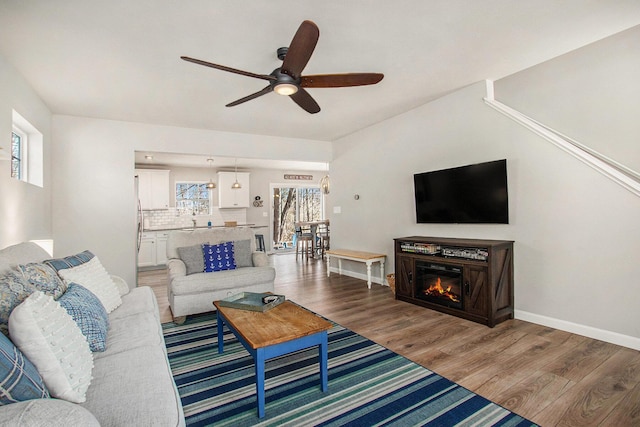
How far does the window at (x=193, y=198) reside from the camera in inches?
326

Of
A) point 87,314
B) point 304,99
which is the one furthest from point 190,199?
point 87,314

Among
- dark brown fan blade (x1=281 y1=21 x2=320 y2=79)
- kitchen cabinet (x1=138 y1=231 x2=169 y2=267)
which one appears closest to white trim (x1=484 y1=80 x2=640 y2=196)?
dark brown fan blade (x1=281 y1=21 x2=320 y2=79)

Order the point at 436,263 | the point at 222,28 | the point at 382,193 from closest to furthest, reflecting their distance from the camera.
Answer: the point at 222,28 → the point at 436,263 → the point at 382,193

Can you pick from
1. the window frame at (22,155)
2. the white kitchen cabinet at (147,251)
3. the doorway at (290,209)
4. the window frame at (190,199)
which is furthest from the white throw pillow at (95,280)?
the doorway at (290,209)

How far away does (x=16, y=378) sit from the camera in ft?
3.05

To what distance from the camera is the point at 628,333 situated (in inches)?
104

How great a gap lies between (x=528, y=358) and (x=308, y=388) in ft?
5.81

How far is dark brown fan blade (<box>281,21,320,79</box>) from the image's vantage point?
1.85 m

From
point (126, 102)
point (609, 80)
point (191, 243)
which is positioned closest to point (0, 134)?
point (126, 102)

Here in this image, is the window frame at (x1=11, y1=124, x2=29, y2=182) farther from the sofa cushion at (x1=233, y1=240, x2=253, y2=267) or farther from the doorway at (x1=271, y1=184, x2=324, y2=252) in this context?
the doorway at (x1=271, y1=184, x2=324, y2=252)

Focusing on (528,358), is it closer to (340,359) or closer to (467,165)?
(340,359)

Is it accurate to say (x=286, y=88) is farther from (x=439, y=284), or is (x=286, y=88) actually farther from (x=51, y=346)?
(x=439, y=284)

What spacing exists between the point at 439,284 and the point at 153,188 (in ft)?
22.7

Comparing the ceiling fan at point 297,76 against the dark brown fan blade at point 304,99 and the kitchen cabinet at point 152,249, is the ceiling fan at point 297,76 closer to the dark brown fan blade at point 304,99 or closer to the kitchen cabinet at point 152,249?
the dark brown fan blade at point 304,99
